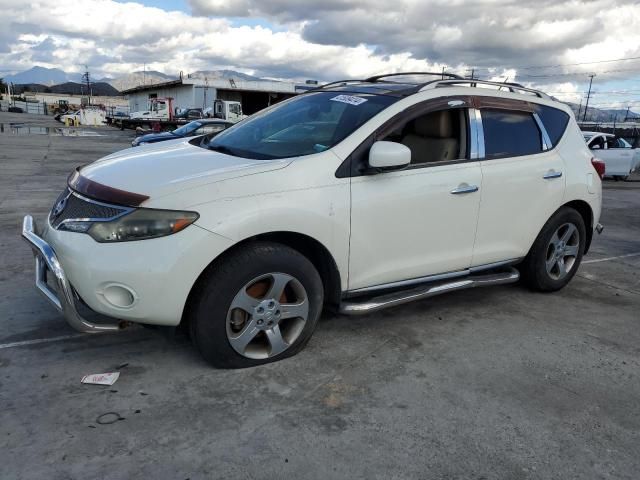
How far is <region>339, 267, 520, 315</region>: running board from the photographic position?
3428 millimetres

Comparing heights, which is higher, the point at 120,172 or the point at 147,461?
the point at 120,172

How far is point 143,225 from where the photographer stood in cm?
276

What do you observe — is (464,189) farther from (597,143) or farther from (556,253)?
(597,143)

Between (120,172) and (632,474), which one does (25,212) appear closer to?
(120,172)

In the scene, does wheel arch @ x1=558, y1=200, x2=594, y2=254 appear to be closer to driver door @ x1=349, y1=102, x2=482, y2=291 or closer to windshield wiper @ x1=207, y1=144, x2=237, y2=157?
driver door @ x1=349, y1=102, x2=482, y2=291

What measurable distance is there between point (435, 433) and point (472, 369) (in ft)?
2.67

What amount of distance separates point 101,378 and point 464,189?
2691 mm

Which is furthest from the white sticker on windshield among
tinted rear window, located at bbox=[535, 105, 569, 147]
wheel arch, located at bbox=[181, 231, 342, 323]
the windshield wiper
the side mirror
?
tinted rear window, located at bbox=[535, 105, 569, 147]

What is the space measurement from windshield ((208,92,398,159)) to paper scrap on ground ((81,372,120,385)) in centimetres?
157

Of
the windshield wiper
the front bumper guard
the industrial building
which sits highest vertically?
the industrial building

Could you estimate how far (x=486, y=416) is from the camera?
286 centimetres

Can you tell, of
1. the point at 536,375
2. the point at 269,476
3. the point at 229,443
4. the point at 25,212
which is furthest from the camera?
the point at 25,212

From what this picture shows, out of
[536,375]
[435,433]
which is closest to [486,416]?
[435,433]

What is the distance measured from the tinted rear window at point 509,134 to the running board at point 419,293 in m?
0.97
